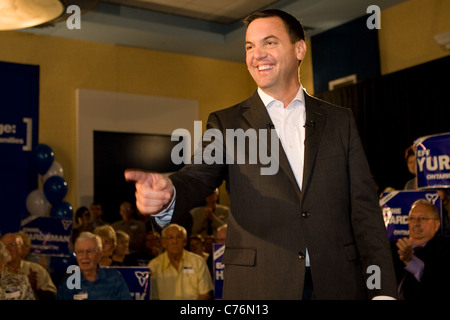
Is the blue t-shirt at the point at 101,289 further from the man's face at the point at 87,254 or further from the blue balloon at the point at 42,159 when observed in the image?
the blue balloon at the point at 42,159

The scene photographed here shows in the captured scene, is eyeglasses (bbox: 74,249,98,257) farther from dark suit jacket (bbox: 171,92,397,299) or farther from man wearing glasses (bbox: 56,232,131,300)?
dark suit jacket (bbox: 171,92,397,299)

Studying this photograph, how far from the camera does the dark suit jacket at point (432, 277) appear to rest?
13.2 ft

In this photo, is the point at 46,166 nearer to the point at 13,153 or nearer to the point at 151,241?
the point at 13,153

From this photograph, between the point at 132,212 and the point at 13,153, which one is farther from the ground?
the point at 13,153

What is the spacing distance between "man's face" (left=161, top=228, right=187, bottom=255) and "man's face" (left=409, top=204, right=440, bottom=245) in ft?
6.94

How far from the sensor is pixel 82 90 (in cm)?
947

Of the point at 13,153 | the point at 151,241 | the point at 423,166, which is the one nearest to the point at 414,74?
the point at 423,166

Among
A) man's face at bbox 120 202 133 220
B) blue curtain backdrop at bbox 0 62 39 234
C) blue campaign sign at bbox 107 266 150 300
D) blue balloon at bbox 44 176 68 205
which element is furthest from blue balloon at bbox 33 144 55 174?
blue campaign sign at bbox 107 266 150 300

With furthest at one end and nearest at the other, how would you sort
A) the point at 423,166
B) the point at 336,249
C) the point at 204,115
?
the point at 204,115, the point at 423,166, the point at 336,249

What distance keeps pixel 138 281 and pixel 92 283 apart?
1.24ft

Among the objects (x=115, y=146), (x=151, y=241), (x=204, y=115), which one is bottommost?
(x=151, y=241)

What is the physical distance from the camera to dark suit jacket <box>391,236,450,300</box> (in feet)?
13.2
